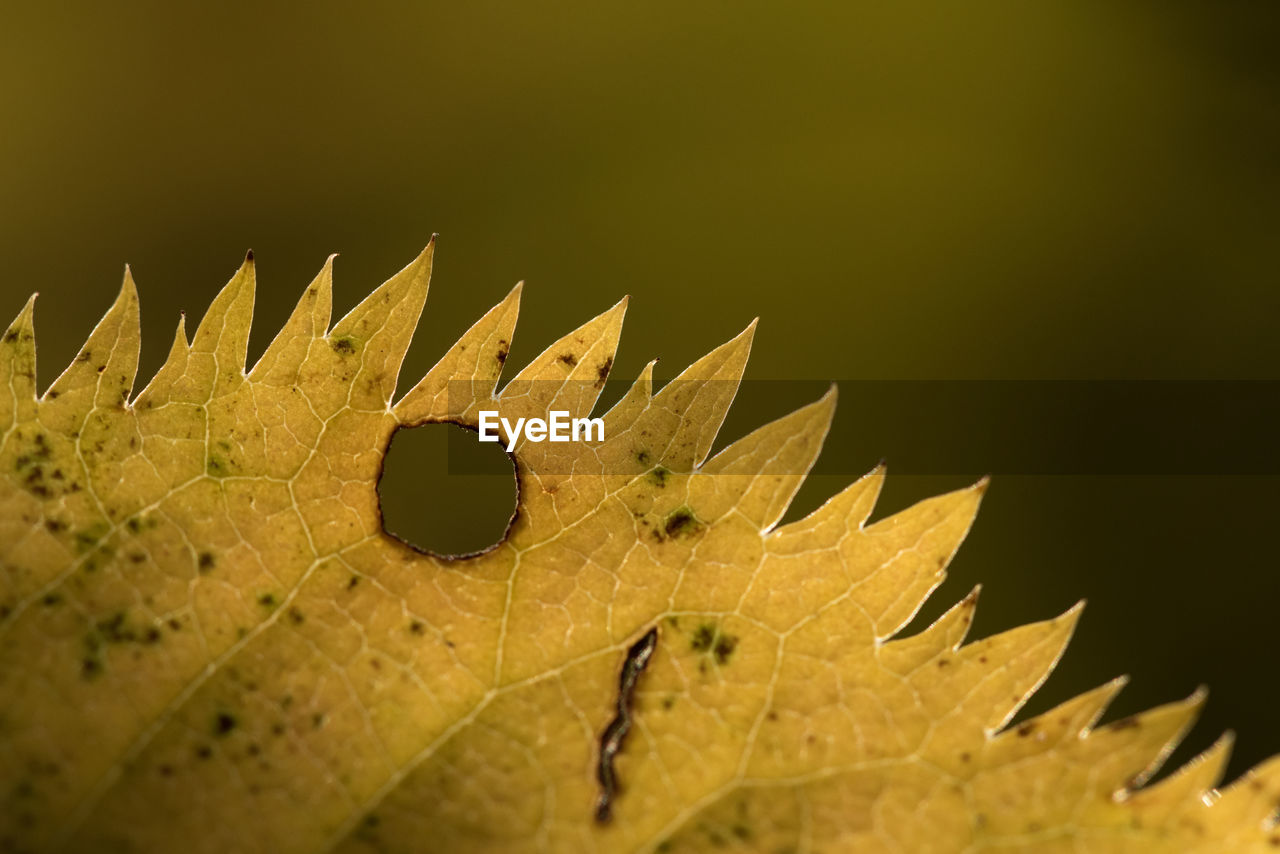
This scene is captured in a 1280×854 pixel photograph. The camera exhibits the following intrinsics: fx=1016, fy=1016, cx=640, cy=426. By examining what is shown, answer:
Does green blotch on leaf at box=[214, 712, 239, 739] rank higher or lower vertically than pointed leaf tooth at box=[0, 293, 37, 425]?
lower

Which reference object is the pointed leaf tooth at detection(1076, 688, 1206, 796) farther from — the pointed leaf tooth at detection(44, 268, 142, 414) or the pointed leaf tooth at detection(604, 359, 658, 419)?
the pointed leaf tooth at detection(44, 268, 142, 414)

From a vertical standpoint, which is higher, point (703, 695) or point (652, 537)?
point (652, 537)

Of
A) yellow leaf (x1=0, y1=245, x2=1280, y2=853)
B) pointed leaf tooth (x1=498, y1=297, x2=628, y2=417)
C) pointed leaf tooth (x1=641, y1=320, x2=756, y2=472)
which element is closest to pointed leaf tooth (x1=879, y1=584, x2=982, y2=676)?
yellow leaf (x1=0, y1=245, x2=1280, y2=853)

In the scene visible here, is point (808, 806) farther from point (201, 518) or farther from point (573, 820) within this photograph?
point (201, 518)

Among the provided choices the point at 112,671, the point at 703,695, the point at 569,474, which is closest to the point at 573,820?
the point at 703,695

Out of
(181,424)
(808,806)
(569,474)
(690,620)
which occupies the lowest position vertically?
(808,806)

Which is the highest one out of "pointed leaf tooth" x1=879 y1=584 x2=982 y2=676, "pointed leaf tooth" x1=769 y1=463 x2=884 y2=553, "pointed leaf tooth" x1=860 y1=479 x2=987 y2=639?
"pointed leaf tooth" x1=769 y1=463 x2=884 y2=553

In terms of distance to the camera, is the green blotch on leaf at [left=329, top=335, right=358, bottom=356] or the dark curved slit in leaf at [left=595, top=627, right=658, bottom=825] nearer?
the dark curved slit in leaf at [left=595, top=627, right=658, bottom=825]

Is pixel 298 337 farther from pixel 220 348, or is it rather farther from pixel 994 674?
pixel 994 674

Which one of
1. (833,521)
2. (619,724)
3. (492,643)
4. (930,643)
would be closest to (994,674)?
(930,643)
